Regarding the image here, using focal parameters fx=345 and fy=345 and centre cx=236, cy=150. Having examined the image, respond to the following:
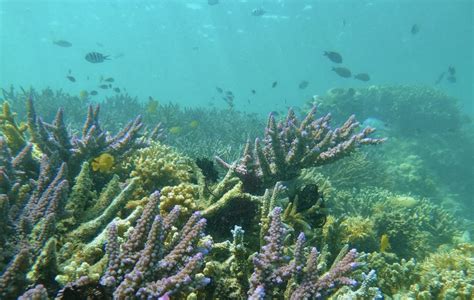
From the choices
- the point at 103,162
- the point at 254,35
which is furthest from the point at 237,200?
the point at 254,35

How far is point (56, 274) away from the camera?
88.7 inches

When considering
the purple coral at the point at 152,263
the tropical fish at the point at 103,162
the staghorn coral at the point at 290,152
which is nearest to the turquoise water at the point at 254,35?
the staghorn coral at the point at 290,152

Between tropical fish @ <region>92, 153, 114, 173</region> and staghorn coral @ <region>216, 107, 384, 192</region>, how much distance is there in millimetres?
1450

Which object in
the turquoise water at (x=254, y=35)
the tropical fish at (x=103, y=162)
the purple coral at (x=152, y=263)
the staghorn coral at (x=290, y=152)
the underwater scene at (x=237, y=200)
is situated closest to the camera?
the purple coral at (x=152, y=263)

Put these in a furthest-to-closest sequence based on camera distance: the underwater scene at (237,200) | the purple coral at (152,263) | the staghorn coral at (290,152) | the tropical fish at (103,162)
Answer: the staghorn coral at (290,152) → the tropical fish at (103,162) → the underwater scene at (237,200) → the purple coral at (152,263)

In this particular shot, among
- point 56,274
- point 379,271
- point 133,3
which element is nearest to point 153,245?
point 56,274

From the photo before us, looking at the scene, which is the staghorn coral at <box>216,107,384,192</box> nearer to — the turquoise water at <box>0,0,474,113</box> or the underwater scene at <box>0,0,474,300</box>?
the underwater scene at <box>0,0,474,300</box>

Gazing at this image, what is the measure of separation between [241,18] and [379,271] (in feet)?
174

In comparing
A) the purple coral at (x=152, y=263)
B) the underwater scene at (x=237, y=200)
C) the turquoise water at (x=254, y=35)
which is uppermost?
the turquoise water at (x=254, y=35)

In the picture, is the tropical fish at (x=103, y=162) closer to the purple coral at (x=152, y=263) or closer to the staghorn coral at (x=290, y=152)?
the staghorn coral at (x=290, y=152)

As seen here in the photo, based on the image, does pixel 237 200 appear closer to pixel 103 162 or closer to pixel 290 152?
pixel 290 152

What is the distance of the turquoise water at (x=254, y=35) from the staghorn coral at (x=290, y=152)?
1799 cm

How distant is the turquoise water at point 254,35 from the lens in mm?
48500

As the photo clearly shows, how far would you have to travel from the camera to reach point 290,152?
4621mm
